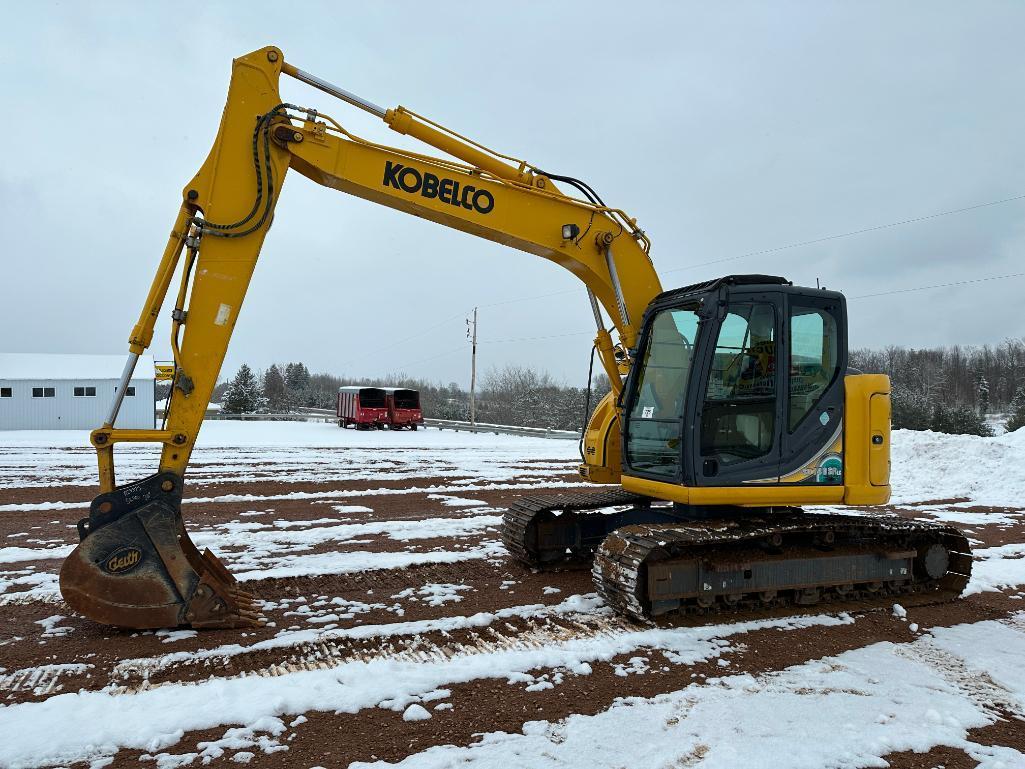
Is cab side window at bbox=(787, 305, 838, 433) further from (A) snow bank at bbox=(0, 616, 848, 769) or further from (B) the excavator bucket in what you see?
(B) the excavator bucket

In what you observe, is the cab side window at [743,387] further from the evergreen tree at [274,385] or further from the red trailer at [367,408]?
the evergreen tree at [274,385]

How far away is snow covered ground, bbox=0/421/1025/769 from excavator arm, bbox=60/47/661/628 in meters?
0.45

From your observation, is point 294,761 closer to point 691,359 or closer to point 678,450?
point 678,450

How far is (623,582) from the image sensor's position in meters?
5.33

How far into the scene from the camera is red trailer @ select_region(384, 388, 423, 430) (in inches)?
1524

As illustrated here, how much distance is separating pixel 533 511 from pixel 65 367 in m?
38.6

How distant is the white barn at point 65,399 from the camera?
3412cm

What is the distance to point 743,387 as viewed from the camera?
5789 millimetres

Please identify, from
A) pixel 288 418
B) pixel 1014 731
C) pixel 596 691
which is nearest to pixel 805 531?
pixel 1014 731

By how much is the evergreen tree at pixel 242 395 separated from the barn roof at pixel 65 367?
21.1m

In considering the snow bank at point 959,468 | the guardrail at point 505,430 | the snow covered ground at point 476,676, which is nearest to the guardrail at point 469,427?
the guardrail at point 505,430

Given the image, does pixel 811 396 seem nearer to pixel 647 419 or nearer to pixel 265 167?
pixel 647 419

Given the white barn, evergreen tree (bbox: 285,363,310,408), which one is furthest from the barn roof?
evergreen tree (bbox: 285,363,310,408)

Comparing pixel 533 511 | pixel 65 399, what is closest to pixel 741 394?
pixel 533 511
